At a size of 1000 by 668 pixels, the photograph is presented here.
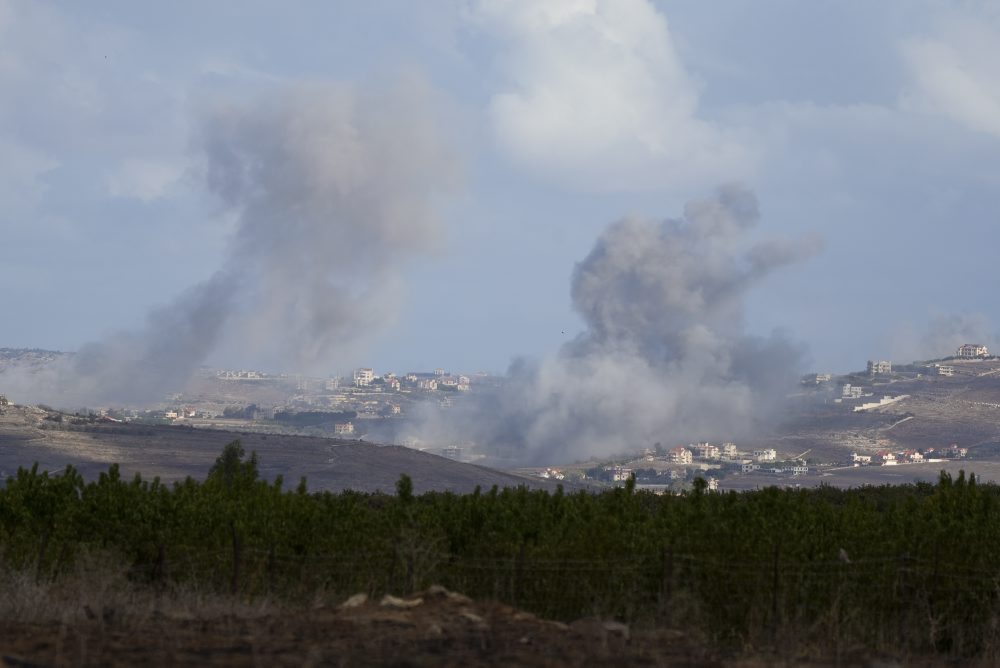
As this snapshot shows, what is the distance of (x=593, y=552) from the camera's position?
102 feet

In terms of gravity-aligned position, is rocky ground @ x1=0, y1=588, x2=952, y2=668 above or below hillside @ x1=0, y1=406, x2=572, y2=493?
below

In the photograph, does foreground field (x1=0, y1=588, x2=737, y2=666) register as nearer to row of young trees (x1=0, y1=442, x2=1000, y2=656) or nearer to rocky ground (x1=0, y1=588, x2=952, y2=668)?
rocky ground (x1=0, y1=588, x2=952, y2=668)

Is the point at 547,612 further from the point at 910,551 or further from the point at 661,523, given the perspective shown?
the point at 910,551

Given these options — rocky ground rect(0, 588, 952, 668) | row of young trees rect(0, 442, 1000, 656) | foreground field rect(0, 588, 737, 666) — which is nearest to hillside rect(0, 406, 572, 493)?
row of young trees rect(0, 442, 1000, 656)

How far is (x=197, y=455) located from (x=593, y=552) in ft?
437

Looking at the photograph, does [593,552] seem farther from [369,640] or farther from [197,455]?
[197,455]

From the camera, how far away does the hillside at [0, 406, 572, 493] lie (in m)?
142

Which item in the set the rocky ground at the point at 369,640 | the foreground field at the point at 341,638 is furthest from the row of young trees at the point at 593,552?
the foreground field at the point at 341,638

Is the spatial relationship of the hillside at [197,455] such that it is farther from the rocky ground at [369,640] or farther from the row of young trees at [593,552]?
the rocky ground at [369,640]

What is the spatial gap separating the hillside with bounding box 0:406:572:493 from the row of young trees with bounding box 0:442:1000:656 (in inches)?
3774

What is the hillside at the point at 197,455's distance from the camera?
142 meters

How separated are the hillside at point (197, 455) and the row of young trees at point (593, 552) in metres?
95.8

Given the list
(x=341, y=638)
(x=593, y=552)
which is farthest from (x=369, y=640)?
(x=593, y=552)

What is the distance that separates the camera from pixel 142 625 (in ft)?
62.5
